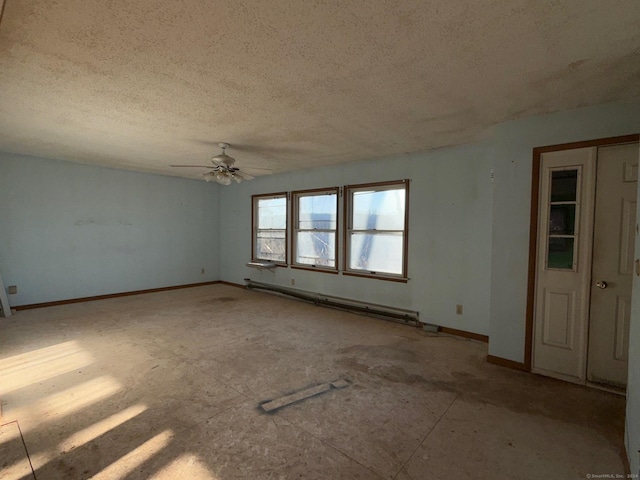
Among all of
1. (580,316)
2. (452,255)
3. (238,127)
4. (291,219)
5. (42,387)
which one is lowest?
(42,387)

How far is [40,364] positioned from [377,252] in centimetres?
424

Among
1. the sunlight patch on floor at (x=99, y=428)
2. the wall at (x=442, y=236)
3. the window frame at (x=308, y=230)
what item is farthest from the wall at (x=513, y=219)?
the sunlight patch on floor at (x=99, y=428)

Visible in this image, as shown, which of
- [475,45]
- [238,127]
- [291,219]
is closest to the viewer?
[475,45]

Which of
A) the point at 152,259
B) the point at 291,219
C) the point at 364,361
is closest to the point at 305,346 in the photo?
the point at 364,361

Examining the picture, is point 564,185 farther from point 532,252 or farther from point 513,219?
point 532,252

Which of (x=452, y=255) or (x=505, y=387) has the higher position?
(x=452, y=255)

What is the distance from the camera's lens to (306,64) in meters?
2.03

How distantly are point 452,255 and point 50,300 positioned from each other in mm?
6517

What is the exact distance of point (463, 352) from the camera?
132 inches

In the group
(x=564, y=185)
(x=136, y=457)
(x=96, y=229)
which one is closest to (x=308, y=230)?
(x=564, y=185)

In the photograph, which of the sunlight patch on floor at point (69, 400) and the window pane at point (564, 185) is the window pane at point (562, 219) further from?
the sunlight patch on floor at point (69, 400)

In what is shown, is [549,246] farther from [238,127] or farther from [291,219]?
[291,219]

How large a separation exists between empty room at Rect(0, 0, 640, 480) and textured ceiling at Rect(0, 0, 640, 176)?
19 millimetres

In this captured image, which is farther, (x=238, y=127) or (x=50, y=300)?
(x=50, y=300)
